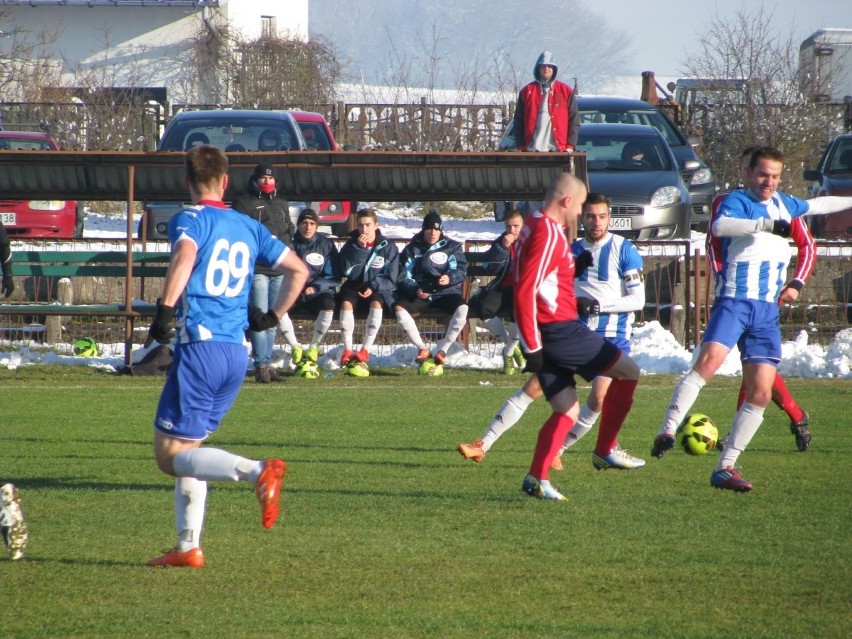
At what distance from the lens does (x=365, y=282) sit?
1380 centimetres

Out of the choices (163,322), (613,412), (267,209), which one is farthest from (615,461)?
(267,209)

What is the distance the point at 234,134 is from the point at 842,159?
1054 centimetres

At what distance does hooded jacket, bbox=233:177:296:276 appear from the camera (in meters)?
12.9

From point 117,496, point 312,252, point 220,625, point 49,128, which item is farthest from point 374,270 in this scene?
point 49,128

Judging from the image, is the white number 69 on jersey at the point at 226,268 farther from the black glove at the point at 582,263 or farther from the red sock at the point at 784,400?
the red sock at the point at 784,400

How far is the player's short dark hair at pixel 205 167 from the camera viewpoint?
534cm

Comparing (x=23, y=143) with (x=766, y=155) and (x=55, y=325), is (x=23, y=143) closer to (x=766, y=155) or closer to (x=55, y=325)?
(x=55, y=325)

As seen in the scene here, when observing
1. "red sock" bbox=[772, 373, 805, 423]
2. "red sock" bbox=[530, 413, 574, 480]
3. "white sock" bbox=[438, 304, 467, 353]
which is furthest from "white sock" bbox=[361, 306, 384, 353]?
"red sock" bbox=[530, 413, 574, 480]

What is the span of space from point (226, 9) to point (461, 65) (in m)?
11.7

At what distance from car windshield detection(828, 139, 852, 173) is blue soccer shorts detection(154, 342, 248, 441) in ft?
57.3

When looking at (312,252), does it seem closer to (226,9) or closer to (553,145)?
(553,145)


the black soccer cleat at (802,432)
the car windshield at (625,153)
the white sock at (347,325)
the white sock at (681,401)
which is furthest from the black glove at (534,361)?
the car windshield at (625,153)

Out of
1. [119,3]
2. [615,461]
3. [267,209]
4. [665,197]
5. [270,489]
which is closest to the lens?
[270,489]

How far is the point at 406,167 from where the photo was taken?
14.6m
